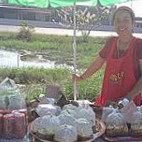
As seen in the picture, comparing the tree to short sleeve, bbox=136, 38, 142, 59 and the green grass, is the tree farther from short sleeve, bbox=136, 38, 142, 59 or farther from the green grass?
short sleeve, bbox=136, 38, 142, 59

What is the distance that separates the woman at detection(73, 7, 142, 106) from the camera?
2074 mm

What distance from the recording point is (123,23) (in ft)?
6.77

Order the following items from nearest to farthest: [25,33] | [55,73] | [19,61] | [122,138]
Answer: [122,138] < [55,73] < [19,61] < [25,33]

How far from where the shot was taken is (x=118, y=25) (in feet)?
6.84

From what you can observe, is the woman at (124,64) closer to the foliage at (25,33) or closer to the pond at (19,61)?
the pond at (19,61)

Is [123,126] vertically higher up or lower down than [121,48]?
lower down

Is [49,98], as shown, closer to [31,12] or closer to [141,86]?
[141,86]

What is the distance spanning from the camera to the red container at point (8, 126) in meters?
1.47

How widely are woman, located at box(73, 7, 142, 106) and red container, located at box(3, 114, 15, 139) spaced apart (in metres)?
0.74

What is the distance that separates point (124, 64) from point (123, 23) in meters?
0.25

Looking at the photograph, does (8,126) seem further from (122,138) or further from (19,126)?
(122,138)

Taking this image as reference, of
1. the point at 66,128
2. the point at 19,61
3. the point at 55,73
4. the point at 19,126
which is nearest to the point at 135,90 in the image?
the point at 66,128

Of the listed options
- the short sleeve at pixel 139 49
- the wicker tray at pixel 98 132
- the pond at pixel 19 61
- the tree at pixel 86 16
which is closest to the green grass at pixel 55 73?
the pond at pixel 19 61

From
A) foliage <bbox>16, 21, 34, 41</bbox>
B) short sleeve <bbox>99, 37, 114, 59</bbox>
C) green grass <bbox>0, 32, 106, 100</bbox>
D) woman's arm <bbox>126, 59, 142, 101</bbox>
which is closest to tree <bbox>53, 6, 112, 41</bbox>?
green grass <bbox>0, 32, 106, 100</bbox>
